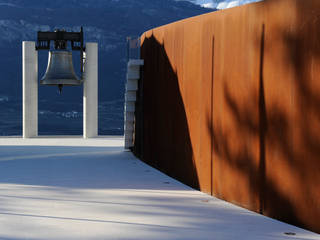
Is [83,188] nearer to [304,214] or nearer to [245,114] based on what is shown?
[245,114]

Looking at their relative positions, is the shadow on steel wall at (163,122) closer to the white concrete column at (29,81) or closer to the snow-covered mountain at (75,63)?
the white concrete column at (29,81)

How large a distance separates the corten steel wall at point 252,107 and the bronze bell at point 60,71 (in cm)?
678

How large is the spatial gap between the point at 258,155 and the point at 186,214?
112 centimetres

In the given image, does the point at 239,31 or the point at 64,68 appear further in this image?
the point at 64,68

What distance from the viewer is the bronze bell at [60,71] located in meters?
15.7

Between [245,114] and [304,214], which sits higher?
[245,114]

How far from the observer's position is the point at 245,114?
6.35 meters

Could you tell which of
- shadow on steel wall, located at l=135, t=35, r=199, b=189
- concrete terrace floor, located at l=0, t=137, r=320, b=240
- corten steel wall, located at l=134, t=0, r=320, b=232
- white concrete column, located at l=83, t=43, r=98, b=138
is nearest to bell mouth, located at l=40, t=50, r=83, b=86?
shadow on steel wall, located at l=135, t=35, r=199, b=189

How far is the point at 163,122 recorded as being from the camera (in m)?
10.4

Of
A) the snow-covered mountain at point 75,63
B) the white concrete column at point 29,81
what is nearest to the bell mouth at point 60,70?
the white concrete column at point 29,81

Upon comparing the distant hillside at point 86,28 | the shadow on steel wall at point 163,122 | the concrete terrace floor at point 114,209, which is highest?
the distant hillside at point 86,28

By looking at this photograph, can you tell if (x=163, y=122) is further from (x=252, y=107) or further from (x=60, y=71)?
(x=60, y=71)

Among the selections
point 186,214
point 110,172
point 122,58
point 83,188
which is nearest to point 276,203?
point 186,214

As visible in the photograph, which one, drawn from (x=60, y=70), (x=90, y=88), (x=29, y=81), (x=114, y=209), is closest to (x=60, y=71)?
(x=60, y=70)
